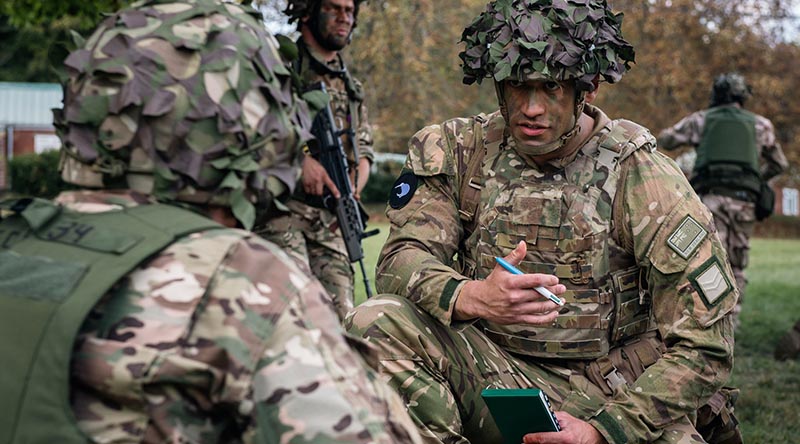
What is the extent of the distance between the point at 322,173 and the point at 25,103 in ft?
123

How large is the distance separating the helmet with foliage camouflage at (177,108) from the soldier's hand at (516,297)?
3.70 ft

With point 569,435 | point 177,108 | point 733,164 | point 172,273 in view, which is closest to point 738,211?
point 733,164

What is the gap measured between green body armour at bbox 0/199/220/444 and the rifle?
3.35 m

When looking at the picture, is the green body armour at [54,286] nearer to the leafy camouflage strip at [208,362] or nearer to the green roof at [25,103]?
the leafy camouflage strip at [208,362]

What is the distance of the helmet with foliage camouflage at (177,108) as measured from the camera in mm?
1728

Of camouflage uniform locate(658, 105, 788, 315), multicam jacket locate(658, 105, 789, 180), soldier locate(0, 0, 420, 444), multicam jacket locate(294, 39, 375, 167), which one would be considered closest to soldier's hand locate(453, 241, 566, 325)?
soldier locate(0, 0, 420, 444)

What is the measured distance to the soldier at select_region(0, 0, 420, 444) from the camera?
1531 mm

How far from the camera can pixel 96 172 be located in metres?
1.78

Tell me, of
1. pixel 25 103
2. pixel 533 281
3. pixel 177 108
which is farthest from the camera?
pixel 25 103

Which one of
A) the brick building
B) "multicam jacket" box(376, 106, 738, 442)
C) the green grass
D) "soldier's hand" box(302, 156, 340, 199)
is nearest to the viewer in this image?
"multicam jacket" box(376, 106, 738, 442)

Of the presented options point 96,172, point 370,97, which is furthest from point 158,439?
point 370,97

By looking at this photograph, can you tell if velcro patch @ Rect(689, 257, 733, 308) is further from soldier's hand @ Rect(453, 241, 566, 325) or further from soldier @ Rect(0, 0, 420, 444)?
soldier @ Rect(0, 0, 420, 444)

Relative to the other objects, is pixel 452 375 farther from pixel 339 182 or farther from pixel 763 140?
pixel 763 140

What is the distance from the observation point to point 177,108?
172 cm
